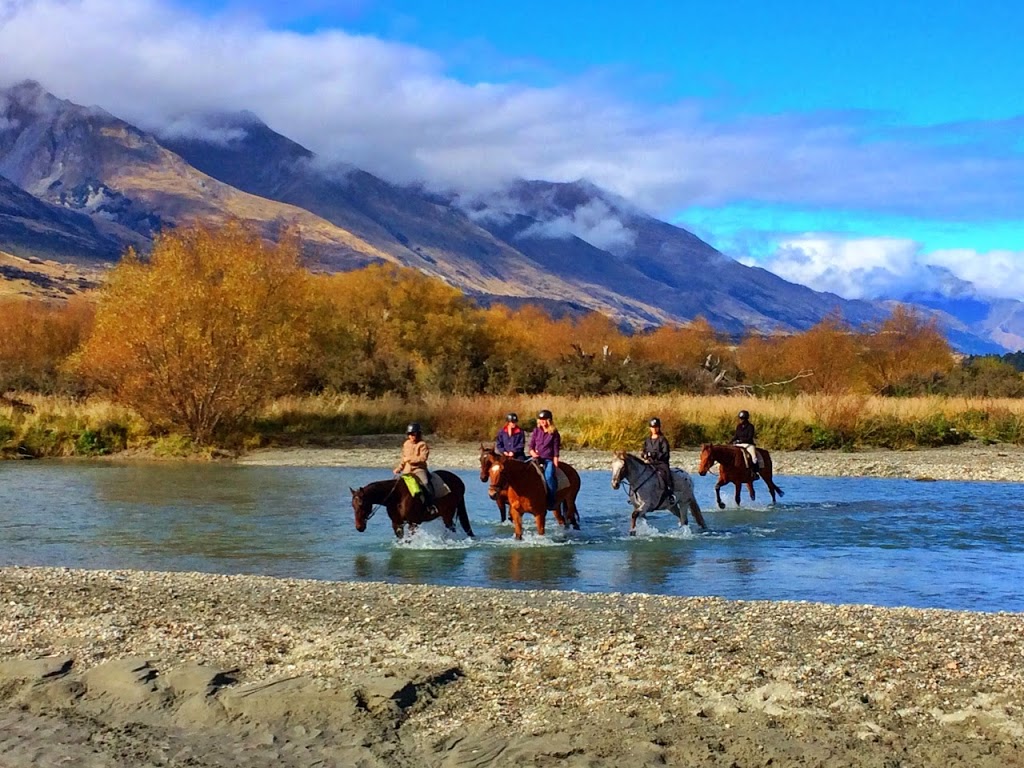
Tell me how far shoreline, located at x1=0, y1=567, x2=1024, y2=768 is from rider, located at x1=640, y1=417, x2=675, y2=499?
6786mm

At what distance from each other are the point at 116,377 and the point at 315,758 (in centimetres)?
2942

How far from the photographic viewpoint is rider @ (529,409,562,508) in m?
17.7

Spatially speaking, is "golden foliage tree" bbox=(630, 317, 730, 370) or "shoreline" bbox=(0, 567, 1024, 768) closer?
"shoreline" bbox=(0, 567, 1024, 768)

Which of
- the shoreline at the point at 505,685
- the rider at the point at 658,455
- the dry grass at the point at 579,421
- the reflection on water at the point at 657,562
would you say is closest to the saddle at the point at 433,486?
the reflection on water at the point at 657,562

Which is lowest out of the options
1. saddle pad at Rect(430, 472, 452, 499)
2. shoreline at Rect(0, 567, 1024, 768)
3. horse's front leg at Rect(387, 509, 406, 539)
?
shoreline at Rect(0, 567, 1024, 768)

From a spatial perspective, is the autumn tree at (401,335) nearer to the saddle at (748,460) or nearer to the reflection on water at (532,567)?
the saddle at (748,460)

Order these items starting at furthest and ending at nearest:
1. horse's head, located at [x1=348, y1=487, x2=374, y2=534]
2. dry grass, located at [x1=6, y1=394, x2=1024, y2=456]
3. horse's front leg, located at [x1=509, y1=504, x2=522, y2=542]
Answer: dry grass, located at [x1=6, y1=394, x2=1024, y2=456] < horse's front leg, located at [x1=509, y1=504, x2=522, y2=542] < horse's head, located at [x1=348, y1=487, x2=374, y2=534]

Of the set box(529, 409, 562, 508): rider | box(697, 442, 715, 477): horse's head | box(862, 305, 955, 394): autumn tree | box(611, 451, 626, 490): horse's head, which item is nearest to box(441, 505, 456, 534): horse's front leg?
box(529, 409, 562, 508): rider

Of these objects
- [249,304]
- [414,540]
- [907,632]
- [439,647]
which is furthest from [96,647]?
[249,304]

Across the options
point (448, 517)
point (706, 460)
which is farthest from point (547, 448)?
point (706, 460)

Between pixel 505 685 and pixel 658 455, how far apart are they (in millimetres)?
10483

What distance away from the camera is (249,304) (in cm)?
3438

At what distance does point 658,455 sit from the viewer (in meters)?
18.2

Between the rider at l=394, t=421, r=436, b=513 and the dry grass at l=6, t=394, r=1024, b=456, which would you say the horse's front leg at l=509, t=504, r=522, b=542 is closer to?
the rider at l=394, t=421, r=436, b=513
